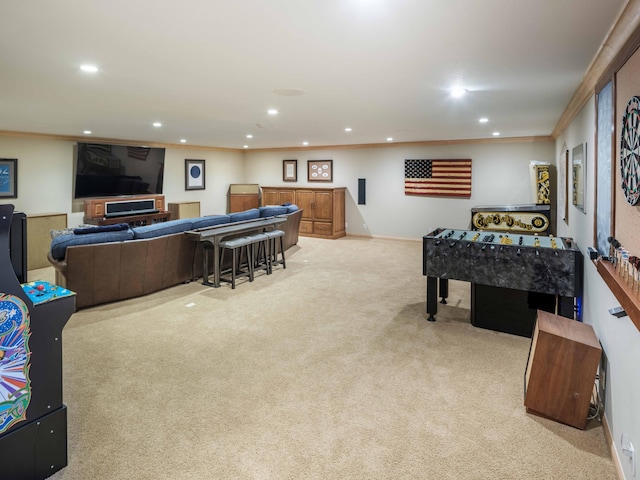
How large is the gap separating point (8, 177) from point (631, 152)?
29.4ft

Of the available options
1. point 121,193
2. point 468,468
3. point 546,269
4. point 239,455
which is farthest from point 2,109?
point 546,269

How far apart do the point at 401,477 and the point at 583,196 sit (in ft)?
9.76

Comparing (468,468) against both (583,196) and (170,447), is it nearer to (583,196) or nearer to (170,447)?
(170,447)

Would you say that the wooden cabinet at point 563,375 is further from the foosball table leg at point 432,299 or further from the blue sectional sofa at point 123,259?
the blue sectional sofa at point 123,259

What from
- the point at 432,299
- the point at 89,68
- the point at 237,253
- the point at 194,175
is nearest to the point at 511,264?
the point at 432,299

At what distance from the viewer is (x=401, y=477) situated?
199 cm

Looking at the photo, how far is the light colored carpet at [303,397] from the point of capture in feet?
6.88

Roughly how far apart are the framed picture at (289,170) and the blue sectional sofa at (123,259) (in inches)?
213

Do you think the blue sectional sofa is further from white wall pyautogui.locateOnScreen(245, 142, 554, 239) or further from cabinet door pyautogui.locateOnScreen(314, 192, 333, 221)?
white wall pyautogui.locateOnScreen(245, 142, 554, 239)

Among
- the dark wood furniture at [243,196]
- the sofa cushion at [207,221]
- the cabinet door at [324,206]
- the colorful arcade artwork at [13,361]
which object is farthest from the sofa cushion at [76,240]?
the dark wood furniture at [243,196]

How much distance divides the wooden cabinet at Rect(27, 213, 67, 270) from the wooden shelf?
784 centimetres

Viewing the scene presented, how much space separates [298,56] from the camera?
262 cm

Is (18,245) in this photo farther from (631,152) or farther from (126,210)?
(126,210)

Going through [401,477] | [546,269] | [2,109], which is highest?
[2,109]
